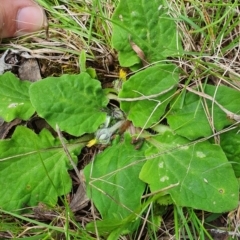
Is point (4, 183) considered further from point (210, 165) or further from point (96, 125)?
point (210, 165)

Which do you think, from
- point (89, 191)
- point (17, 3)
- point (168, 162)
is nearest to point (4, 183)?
point (89, 191)

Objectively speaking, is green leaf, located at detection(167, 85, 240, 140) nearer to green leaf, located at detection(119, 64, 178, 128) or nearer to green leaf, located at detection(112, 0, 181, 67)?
green leaf, located at detection(119, 64, 178, 128)

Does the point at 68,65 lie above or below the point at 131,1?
below

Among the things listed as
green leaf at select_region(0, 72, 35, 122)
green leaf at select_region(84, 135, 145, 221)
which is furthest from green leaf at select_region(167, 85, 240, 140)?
green leaf at select_region(0, 72, 35, 122)

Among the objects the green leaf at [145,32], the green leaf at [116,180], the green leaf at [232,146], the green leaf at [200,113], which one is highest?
the green leaf at [145,32]

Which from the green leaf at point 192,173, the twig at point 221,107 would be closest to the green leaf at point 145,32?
the twig at point 221,107

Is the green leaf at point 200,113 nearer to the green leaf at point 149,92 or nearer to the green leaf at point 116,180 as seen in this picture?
the green leaf at point 149,92

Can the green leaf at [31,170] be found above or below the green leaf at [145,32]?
below
